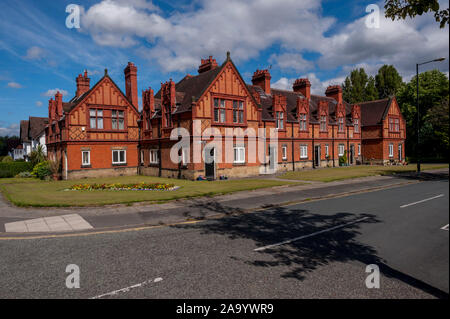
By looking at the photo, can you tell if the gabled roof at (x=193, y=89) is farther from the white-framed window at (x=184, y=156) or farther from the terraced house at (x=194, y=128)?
the white-framed window at (x=184, y=156)

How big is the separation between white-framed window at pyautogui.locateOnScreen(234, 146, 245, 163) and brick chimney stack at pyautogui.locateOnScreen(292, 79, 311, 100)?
1813 cm

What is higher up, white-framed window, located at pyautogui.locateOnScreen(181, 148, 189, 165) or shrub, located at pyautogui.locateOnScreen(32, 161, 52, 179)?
white-framed window, located at pyautogui.locateOnScreen(181, 148, 189, 165)

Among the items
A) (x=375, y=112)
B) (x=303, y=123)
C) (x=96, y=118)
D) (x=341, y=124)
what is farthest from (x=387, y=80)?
(x=96, y=118)

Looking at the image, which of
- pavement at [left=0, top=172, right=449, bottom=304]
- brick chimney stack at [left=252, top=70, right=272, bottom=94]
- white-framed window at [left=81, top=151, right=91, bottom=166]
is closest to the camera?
pavement at [left=0, top=172, right=449, bottom=304]

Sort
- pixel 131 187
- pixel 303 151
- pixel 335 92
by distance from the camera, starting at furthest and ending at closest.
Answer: pixel 335 92
pixel 303 151
pixel 131 187

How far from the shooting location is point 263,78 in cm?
3775

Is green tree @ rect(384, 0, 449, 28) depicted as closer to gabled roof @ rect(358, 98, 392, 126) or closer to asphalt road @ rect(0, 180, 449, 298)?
asphalt road @ rect(0, 180, 449, 298)

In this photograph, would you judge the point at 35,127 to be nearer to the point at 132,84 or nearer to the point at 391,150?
the point at 132,84

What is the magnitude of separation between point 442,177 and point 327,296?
3425 millimetres

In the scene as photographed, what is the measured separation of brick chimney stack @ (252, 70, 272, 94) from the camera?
37344 mm

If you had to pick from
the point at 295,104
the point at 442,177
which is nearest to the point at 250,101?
the point at 295,104

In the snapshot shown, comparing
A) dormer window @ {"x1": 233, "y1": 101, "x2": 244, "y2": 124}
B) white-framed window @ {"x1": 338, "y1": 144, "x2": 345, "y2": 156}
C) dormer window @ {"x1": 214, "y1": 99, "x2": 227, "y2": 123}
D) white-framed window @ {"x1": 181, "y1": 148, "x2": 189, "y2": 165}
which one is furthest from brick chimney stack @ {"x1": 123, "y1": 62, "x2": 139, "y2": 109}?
white-framed window @ {"x1": 338, "y1": 144, "x2": 345, "y2": 156}

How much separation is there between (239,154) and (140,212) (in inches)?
643

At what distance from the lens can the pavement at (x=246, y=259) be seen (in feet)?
12.5
